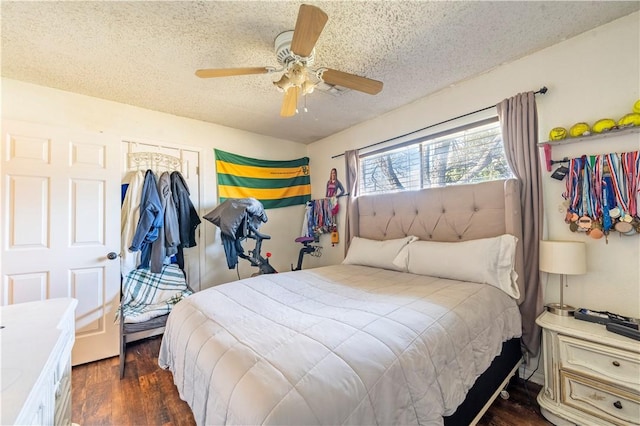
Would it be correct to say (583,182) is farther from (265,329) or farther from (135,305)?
(135,305)

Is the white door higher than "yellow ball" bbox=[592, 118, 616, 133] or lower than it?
lower

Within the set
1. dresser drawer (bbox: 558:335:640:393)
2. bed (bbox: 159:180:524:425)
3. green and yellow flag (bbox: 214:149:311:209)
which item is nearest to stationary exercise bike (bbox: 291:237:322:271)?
green and yellow flag (bbox: 214:149:311:209)

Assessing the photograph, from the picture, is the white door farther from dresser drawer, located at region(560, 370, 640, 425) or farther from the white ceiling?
dresser drawer, located at region(560, 370, 640, 425)

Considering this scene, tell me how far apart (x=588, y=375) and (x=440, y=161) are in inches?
72.4

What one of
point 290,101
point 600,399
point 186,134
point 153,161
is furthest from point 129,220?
point 600,399

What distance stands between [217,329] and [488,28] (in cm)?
240

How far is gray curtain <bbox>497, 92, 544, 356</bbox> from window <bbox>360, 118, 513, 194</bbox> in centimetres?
20

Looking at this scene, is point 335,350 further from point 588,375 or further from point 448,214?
point 448,214

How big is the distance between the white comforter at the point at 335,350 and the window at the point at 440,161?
1128mm

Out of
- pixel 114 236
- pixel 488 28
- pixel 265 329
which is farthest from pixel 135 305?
pixel 488 28

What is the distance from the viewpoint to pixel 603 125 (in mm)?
1595

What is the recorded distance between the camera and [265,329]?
3.75 ft

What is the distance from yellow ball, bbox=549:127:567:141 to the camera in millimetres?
1753

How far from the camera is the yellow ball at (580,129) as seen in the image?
167cm
